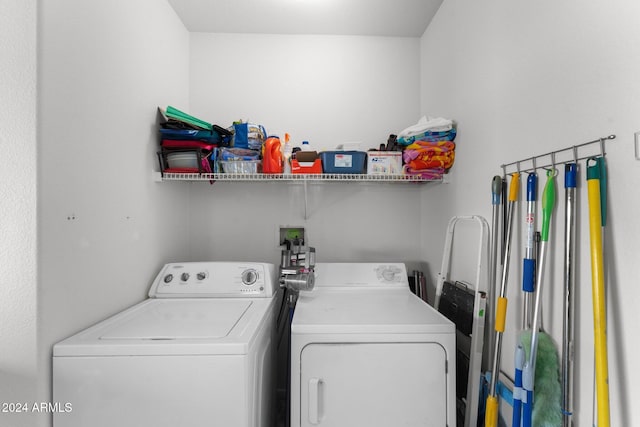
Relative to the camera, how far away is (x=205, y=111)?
2307 mm

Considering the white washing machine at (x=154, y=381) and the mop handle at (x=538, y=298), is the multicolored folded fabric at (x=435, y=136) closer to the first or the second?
the mop handle at (x=538, y=298)

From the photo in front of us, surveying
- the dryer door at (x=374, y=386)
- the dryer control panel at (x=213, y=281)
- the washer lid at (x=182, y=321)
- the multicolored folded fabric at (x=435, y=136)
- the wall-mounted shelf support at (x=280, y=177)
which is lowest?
the dryer door at (x=374, y=386)

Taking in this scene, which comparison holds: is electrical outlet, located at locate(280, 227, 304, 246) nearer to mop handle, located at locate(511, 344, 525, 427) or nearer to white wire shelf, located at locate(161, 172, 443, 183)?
white wire shelf, located at locate(161, 172, 443, 183)

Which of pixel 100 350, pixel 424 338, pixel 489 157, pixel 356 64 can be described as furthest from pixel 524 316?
pixel 356 64

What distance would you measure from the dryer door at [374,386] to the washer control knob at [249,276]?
670 mm

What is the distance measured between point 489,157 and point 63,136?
1.86 meters

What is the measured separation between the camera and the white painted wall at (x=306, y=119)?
230 centimetres

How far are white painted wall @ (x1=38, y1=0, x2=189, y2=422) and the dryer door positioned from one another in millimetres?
994

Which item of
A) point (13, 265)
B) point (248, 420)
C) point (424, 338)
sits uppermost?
point (13, 265)

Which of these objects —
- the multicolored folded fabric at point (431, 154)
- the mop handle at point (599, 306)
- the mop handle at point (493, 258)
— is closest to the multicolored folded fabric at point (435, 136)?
the multicolored folded fabric at point (431, 154)

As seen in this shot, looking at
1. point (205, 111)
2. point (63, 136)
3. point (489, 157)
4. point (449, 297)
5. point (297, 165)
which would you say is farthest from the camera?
point (205, 111)

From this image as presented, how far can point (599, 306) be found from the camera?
0.82m

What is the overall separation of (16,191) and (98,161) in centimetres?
35

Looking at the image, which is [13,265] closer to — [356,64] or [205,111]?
[205,111]
